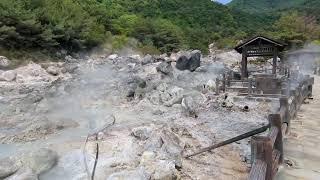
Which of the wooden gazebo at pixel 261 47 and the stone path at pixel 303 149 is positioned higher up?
the wooden gazebo at pixel 261 47

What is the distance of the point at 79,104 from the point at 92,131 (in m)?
4.72

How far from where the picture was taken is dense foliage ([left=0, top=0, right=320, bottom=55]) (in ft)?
89.8

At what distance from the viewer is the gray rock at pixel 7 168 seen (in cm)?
644

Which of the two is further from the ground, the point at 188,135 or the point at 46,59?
the point at 46,59

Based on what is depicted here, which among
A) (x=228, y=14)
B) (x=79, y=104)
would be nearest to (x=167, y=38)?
(x=228, y=14)

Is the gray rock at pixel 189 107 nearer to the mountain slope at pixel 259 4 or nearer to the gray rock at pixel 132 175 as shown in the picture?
the gray rock at pixel 132 175

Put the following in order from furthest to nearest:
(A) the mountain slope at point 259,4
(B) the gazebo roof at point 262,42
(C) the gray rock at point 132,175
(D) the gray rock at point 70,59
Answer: (A) the mountain slope at point 259,4, (D) the gray rock at point 70,59, (B) the gazebo roof at point 262,42, (C) the gray rock at point 132,175

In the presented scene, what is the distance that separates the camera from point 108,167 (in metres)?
6.79

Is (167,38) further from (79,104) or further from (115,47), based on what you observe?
(79,104)

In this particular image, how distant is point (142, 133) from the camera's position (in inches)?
321

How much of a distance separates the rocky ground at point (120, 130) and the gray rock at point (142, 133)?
0.08 feet

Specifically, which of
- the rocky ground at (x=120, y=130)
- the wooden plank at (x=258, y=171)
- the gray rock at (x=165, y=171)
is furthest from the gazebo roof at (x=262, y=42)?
the wooden plank at (x=258, y=171)

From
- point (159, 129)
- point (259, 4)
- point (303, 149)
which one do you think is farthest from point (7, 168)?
point (259, 4)

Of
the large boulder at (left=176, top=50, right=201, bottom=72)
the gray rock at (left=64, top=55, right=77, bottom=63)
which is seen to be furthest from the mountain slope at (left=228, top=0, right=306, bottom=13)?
the large boulder at (left=176, top=50, right=201, bottom=72)
